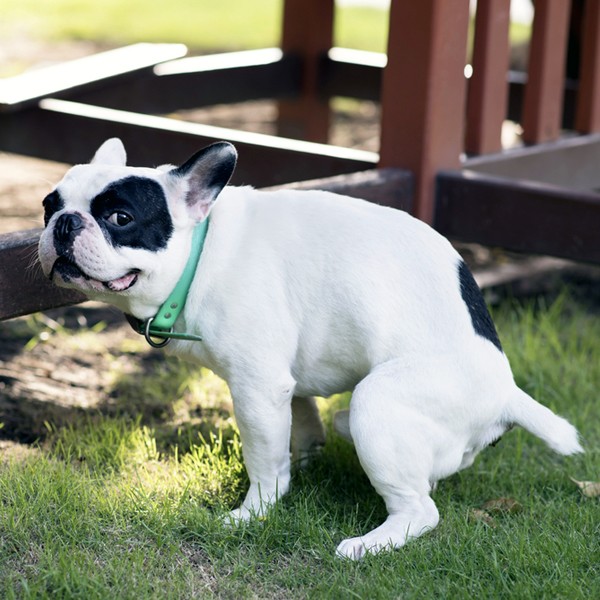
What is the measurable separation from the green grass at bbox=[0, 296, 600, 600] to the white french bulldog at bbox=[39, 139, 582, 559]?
0.11m

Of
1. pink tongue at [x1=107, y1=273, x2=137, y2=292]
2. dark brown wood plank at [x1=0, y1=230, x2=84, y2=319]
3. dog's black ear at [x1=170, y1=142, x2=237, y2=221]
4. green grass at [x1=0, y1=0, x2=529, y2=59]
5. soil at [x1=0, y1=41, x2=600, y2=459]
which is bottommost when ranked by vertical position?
soil at [x1=0, y1=41, x2=600, y2=459]

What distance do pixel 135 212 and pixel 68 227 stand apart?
0.15 m

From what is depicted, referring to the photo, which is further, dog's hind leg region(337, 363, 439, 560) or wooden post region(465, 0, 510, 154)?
wooden post region(465, 0, 510, 154)

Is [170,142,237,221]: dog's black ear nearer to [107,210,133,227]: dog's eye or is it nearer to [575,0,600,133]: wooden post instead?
[107,210,133,227]: dog's eye

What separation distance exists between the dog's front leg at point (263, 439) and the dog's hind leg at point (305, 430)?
29 centimetres

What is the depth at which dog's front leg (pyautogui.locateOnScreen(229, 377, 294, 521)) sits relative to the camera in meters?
2.53

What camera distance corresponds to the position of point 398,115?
384 cm

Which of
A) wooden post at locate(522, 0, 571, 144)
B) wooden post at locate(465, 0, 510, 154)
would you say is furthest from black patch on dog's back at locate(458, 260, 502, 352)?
wooden post at locate(522, 0, 571, 144)

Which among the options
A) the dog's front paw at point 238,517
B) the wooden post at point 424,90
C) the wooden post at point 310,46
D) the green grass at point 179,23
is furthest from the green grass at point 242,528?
the green grass at point 179,23

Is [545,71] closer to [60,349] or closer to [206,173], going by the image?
[60,349]

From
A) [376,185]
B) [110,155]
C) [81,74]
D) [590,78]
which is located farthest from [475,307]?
[81,74]

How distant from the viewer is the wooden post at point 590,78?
184 inches

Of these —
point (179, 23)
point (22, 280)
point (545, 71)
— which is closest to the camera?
point (22, 280)

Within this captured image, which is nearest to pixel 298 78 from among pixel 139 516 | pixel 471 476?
pixel 471 476
